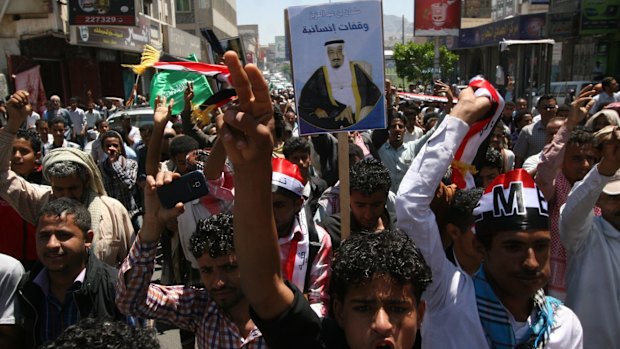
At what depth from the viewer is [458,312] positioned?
2.04 m

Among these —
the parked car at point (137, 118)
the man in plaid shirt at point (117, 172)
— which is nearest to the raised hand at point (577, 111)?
the man in plaid shirt at point (117, 172)

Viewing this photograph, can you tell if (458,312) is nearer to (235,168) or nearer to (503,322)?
(503,322)

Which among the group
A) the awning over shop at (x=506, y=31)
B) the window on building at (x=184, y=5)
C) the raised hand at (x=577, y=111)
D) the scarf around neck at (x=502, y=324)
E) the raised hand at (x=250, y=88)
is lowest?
the scarf around neck at (x=502, y=324)

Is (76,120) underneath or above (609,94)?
underneath

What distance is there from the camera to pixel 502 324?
2.06m

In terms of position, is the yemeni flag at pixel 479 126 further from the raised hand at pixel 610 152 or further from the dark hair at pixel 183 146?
the dark hair at pixel 183 146

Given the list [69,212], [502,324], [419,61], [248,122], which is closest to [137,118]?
[69,212]

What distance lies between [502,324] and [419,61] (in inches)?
1744

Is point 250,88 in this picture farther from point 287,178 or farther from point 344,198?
point 344,198

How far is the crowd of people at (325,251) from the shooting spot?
161cm

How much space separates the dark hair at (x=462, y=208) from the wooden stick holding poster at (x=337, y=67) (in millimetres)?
902

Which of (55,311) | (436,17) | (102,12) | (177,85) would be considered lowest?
(55,311)

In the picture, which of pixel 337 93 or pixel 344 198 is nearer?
pixel 344 198

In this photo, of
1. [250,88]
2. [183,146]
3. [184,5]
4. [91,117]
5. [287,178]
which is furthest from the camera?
[184,5]
